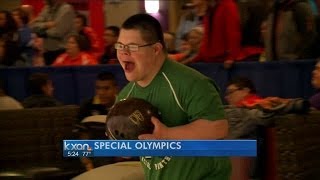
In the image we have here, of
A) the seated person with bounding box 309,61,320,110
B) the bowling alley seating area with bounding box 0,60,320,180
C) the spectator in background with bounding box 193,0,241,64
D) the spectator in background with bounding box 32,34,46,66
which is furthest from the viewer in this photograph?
the spectator in background with bounding box 32,34,46,66

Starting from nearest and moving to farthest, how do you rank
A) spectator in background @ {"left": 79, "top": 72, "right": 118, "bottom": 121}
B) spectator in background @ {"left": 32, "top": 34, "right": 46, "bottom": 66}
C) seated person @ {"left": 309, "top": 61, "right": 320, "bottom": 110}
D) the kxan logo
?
the kxan logo, seated person @ {"left": 309, "top": 61, "right": 320, "bottom": 110}, spectator in background @ {"left": 79, "top": 72, "right": 118, "bottom": 121}, spectator in background @ {"left": 32, "top": 34, "right": 46, "bottom": 66}

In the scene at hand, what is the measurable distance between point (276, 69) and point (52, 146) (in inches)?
96.0

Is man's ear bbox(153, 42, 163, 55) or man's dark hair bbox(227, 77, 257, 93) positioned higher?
man's ear bbox(153, 42, 163, 55)

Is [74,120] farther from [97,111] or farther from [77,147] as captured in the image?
[77,147]

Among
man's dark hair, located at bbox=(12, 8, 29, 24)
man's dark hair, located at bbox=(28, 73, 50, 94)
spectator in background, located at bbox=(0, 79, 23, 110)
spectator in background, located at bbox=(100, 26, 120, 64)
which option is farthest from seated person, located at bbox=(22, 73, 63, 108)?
man's dark hair, located at bbox=(12, 8, 29, 24)

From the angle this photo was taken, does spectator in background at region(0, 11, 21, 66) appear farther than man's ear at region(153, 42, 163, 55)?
Yes

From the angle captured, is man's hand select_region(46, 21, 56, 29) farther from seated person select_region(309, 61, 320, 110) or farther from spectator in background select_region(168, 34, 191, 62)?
seated person select_region(309, 61, 320, 110)

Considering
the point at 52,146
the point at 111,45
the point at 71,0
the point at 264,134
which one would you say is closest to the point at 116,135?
the point at 264,134

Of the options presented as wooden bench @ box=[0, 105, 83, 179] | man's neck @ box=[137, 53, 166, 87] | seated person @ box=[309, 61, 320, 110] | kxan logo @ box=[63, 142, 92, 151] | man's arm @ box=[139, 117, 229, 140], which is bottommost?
wooden bench @ box=[0, 105, 83, 179]

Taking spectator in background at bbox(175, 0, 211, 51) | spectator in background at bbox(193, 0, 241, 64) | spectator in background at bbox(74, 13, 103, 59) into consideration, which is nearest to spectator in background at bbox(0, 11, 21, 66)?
spectator in background at bbox(74, 13, 103, 59)

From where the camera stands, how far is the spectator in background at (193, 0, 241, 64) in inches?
341

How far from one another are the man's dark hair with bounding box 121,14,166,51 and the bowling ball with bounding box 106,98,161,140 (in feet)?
1.02

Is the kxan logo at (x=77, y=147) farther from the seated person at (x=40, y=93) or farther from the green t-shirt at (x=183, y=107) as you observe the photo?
the seated person at (x=40, y=93)

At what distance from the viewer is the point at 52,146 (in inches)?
302
